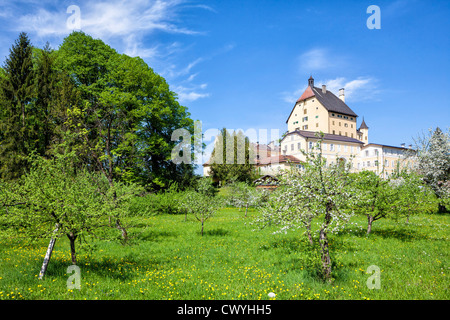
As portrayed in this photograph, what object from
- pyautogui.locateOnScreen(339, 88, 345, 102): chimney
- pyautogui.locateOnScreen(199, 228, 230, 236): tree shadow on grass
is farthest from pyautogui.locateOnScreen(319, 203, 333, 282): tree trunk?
pyautogui.locateOnScreen(339, 88, 345, 102): chimney

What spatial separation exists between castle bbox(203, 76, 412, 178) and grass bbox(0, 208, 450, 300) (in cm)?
4862

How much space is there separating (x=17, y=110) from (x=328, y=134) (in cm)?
6751

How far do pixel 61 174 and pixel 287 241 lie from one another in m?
11.3

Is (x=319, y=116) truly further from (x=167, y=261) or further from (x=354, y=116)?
(x=167, y=261)

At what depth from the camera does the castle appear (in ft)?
214

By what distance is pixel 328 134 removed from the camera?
230 ft

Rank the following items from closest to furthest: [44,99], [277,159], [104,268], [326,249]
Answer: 1. [326,249]
2. [104,268]
3. [44,99]
4. [277,159]

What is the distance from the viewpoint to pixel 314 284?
303 inches

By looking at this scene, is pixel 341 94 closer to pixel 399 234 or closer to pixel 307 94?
pixel 307 94

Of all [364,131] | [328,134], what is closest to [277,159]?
[328,134]

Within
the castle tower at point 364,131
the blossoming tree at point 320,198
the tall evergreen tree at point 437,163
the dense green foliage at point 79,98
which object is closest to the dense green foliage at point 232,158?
the dense green foliage at point 79,98

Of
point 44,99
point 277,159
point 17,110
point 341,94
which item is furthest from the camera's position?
point 341,94

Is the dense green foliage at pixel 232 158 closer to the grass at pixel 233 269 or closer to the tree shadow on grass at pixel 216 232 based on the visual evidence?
the tree shadow on grass at pixel 216 232
